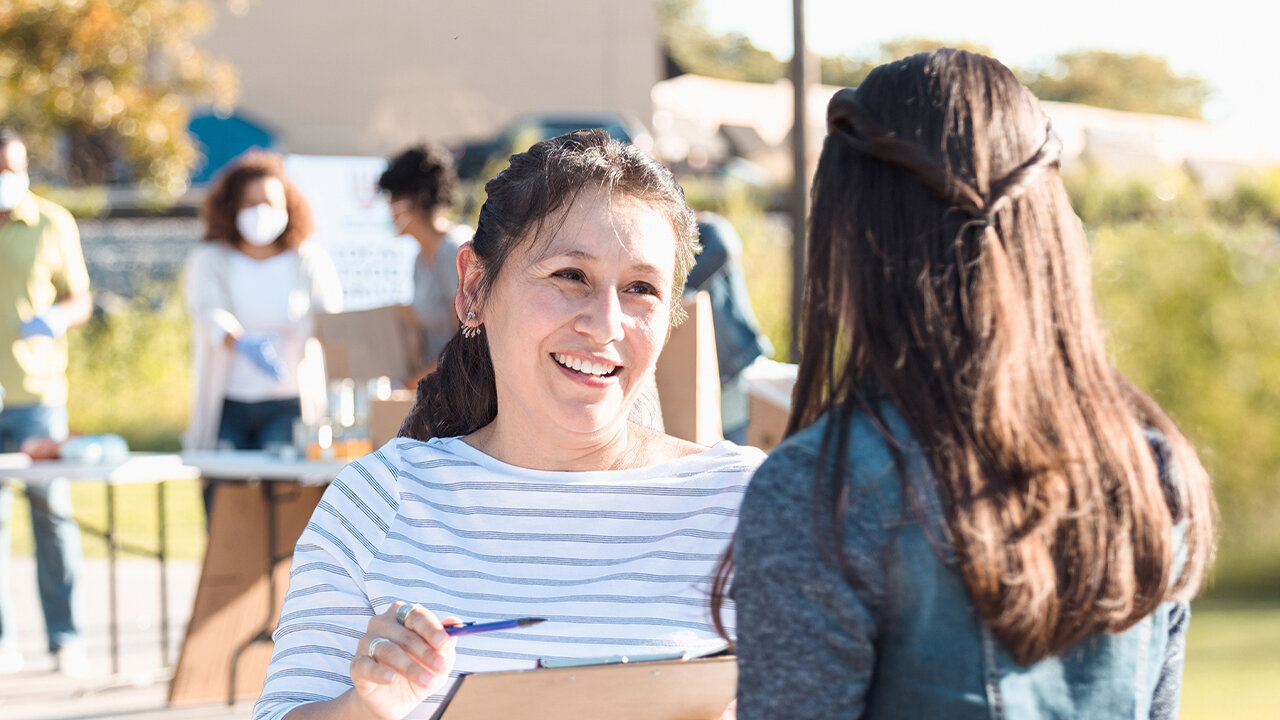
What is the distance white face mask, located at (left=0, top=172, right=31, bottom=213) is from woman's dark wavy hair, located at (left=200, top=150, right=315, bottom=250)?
2.17 ft

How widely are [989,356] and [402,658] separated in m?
0.68

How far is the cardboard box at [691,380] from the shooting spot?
2.77m

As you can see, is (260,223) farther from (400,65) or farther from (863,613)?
(400,65)

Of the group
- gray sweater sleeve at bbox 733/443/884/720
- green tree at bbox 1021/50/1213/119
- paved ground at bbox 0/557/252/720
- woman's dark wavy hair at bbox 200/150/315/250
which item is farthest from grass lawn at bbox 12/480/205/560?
green tree at bbox 1021/50/1213/119

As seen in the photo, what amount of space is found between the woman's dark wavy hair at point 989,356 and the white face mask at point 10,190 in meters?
4.61

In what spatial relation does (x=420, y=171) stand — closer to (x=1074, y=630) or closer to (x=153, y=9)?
(x=1074, y=630)

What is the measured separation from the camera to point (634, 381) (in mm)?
1878

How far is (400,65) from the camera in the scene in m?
17.6

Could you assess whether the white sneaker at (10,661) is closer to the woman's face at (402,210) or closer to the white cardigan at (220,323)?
the white cardigan at (220,323)

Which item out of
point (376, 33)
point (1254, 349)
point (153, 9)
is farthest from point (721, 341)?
point (376, 33)

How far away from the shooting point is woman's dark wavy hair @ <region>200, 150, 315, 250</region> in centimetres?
518

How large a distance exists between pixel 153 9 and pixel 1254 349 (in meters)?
10.6

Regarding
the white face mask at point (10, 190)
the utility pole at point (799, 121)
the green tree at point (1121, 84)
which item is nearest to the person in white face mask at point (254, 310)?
the white face mask at point (10, 190)

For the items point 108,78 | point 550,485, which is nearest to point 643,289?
point 550,485
